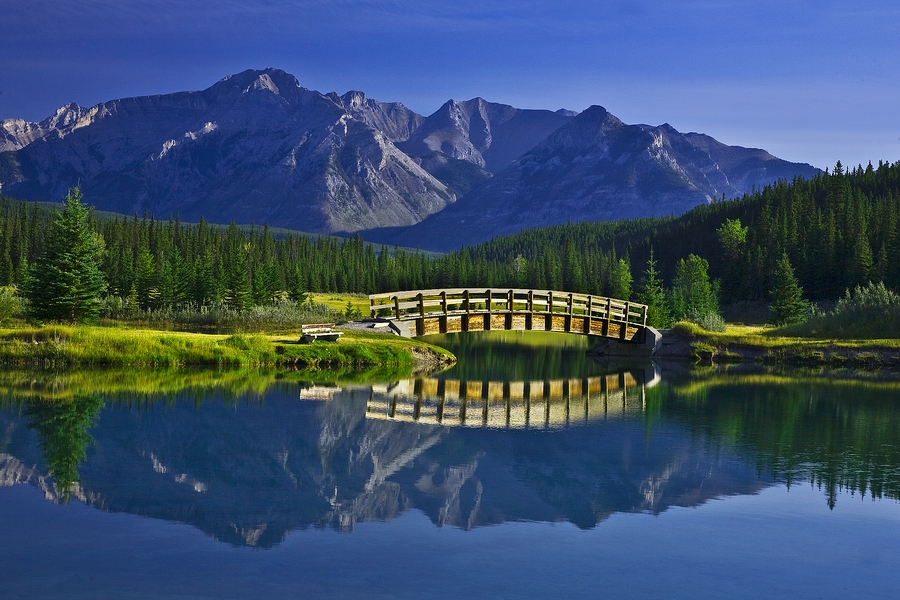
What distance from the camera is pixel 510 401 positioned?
41500 mm

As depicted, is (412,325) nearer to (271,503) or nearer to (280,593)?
(271,503)

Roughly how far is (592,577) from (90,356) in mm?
38224

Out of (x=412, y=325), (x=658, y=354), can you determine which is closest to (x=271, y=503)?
(x=412, y=325)

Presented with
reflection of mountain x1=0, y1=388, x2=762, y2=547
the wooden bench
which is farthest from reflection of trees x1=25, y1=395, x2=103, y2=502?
the wooden bench

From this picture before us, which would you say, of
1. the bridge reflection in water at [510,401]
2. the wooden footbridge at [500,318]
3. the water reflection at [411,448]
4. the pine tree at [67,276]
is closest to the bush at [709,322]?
the wooden footbridge at [500,318]

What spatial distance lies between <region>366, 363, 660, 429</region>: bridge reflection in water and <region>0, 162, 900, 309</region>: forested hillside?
44940 mm

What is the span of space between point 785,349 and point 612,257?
123502 millimetres

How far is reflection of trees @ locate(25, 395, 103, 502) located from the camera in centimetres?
2409

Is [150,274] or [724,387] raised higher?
[150,274]

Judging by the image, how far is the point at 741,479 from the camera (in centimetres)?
2527

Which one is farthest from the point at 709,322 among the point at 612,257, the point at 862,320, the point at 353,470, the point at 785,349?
the point at 612,257

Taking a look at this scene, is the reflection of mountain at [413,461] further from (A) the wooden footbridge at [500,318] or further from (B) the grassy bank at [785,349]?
(B) the grassy bank at [785,349]

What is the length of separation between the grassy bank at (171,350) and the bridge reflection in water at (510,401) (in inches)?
233

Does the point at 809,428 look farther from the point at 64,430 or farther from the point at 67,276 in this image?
the point at 67,276
